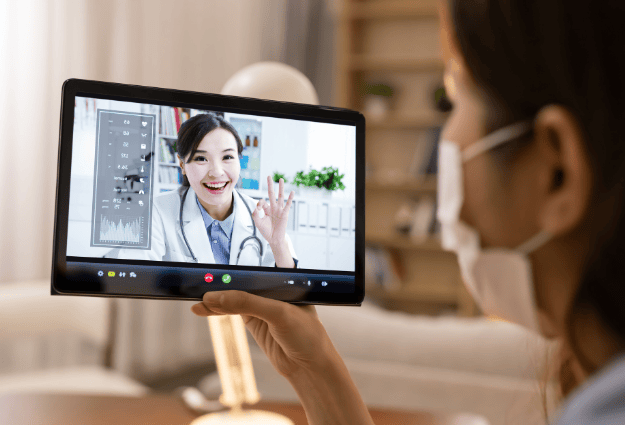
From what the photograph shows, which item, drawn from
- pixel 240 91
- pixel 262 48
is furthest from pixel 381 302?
pixel 240 91

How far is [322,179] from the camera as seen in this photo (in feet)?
2.93

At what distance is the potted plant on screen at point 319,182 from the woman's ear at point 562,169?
50 cm

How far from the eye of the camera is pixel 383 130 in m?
3.94

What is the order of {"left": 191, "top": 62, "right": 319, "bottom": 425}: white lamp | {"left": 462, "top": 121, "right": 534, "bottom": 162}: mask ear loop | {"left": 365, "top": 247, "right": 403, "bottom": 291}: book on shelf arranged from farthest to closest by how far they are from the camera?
{"left": 365, "top": 247, "right": 403, "bottom": 291}: book on shelf < {"left": 191, "top": 62, "right": 319, "bottom": 425}: white lamp < {"left": 462, "top": 121, "right": 534, "bottom": 162}: mask ear loop

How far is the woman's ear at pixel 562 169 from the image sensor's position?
0.38 metres

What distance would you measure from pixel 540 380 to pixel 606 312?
34 centimetres

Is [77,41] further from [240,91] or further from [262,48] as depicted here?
[240,91]

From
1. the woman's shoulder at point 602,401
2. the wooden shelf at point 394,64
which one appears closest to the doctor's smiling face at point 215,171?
the woman's shoulder at point 602,401

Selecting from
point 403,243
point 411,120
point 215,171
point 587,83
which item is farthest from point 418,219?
point 587,83

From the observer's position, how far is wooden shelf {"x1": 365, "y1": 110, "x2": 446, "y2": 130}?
3.61 m

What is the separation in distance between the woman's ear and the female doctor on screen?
506 millimetres

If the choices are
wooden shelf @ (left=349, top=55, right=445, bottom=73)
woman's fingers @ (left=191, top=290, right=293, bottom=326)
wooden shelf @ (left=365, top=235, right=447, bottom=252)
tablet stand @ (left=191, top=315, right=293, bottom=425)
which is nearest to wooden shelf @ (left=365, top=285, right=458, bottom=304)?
wooden shelf @ (left=365, top=235, right=447, bottom=252)

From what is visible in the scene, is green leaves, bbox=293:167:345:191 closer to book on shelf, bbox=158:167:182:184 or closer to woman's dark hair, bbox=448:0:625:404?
book on shelf, bbox=158:167:182:184

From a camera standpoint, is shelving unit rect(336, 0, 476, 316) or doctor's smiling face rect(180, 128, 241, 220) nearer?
doctor's smiling face rect(180, 128, 241, 220)
